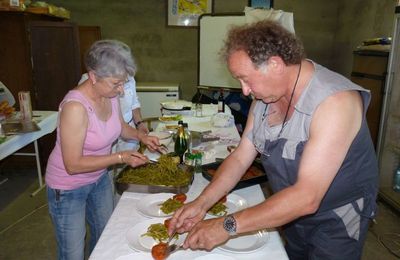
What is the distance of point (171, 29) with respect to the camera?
210 inches

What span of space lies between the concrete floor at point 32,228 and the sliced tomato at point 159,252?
5.64 ft

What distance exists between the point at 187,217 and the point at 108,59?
76cm

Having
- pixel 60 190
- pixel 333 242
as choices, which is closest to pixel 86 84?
pixel 60 190

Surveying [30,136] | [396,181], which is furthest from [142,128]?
[396,181]

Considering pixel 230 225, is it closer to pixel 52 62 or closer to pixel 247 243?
pixel 247 243

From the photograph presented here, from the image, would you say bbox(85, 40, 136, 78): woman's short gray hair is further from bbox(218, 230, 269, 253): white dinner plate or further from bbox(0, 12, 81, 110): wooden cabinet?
bbox(0, 12, 81, 110): wooden cabinet

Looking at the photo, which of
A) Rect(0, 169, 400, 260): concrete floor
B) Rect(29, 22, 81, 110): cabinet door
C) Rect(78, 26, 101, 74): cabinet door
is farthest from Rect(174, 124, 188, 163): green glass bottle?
Rect(78, 26, 101, 74): cabinet door

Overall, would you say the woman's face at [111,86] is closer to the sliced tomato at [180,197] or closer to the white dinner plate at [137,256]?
the sliced tomato at [180,197]

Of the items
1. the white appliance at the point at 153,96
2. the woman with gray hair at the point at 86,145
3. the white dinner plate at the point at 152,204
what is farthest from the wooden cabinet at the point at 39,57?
the white dinner plate at the point at 152,204

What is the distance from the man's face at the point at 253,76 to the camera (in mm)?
1061

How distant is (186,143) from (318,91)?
1.15m

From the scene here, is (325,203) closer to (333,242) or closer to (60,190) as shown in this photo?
(333,242)

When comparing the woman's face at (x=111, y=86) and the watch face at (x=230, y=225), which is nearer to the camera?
the watch face at (x=230, y=225)

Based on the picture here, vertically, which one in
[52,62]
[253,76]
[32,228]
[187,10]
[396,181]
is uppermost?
[187,10]
